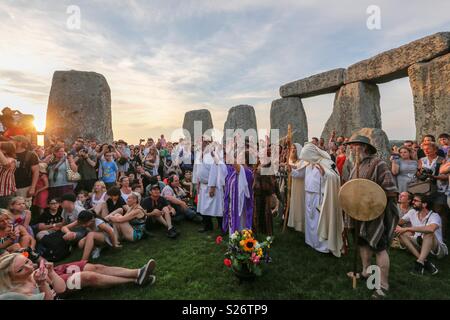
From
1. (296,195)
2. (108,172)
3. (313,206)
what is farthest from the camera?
(108,172)

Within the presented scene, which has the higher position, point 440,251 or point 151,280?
point 440,251

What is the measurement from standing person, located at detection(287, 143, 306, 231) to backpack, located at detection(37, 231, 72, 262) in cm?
418

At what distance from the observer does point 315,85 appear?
1138cm

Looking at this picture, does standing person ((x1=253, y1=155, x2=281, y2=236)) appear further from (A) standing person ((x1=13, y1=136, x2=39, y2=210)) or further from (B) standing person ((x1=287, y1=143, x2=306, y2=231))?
(A) standing person ((x1=13, y1=136, x2=39, y2=210))

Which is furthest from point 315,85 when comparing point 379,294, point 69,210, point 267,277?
point 69,210

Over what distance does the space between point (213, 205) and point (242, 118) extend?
9.27m

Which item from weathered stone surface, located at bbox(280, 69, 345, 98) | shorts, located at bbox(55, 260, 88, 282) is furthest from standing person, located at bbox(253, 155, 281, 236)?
weathered stone surface, located at bbox(280, 69, 345, 98)

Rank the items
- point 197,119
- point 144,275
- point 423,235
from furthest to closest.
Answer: point 197,119, point 423,235, point 144,275

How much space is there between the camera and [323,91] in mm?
11555

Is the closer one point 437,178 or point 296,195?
point 437,178

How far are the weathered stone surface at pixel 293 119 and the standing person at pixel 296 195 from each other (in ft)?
21.4

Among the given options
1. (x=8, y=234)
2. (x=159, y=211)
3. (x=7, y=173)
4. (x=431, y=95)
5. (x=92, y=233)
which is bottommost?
(x=92, y=233)

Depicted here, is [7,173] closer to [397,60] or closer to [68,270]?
[68,270]

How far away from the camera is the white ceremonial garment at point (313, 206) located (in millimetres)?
4930
